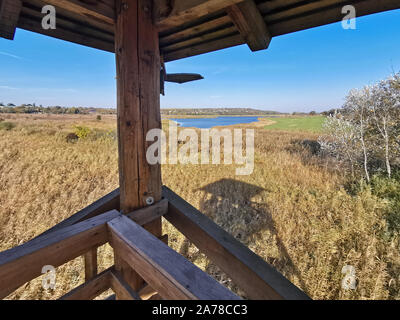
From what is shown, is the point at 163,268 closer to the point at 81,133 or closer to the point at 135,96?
the point at 135,96

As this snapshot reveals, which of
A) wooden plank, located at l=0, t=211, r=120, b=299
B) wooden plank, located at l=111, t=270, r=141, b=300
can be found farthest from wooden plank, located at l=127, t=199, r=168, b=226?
wooden plank, located at l=111, t=270, r=141, b=300

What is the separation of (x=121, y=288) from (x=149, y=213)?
52cm

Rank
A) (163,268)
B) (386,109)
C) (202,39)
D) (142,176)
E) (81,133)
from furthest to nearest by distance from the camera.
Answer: (81,133), (386,109), (202,39), (142,176), (163,268)

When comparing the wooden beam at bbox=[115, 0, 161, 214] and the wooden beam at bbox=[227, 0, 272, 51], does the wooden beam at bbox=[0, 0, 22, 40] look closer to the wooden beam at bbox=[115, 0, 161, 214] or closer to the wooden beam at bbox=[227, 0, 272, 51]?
the wooden beam at bbox=[115, 0, 161, 214]

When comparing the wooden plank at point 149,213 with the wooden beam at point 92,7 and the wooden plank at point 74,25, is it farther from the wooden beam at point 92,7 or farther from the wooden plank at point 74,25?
the wooden plank at point 74,25

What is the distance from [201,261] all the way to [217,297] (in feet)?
9.91

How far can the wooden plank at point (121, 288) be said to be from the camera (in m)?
1.13

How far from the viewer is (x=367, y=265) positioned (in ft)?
9.45

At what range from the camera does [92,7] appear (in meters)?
1.18

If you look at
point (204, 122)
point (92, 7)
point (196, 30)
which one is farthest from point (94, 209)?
A: point (204, 122)

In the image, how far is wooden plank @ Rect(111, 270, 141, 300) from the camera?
1135 millimetres

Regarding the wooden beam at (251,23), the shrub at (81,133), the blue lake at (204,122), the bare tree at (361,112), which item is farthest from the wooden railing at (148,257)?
the blue lake at (204,122)

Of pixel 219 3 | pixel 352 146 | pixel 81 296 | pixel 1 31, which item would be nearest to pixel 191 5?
pixel 219 3
